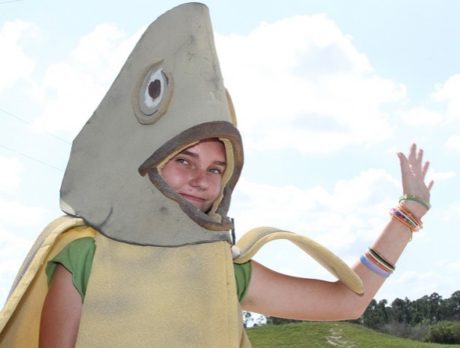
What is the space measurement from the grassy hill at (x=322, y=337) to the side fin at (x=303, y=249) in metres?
18.5

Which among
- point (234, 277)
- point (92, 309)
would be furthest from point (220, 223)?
point (92, 309)

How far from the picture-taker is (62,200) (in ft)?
7.80

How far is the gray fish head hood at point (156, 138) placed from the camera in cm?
224

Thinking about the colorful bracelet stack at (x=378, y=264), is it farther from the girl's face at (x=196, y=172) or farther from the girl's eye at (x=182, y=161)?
the girl's eye at (x=182, y=161)

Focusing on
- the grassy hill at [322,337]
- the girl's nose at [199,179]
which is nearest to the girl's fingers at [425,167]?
the girl's nose at [199,179]

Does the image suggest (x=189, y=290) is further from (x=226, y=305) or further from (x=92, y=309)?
(x=92, y=309)

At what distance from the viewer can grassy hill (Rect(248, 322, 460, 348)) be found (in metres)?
20.9

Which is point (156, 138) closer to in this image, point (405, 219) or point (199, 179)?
point (199, 179)

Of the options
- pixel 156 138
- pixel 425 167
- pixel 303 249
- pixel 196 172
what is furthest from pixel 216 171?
pixel 425 167

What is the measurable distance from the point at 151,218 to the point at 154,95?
41 centimetres

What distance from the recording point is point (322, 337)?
852 inches

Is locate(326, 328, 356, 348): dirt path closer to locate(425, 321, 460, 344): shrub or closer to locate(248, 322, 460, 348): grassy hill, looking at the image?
locate(248, 322, 460, 348): grassy hill

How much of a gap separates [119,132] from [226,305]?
2.20 feet

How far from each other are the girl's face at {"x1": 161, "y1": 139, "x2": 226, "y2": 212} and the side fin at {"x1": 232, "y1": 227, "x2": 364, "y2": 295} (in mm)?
247
